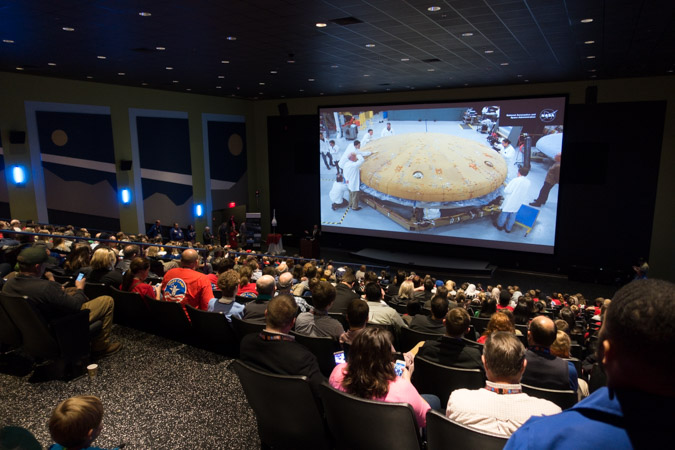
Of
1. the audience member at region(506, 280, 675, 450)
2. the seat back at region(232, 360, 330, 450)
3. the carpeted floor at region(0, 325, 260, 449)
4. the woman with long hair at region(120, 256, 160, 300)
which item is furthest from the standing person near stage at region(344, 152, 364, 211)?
the audience member at region(506, 280, 675, 450)

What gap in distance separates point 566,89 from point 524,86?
1105 mm

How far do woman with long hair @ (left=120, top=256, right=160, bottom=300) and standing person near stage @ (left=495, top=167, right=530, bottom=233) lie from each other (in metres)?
11.2

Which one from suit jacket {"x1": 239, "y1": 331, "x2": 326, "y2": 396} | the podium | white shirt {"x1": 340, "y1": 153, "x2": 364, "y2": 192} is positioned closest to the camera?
suit jacket {"x1": 239, "y1": 331, "x2": 326, "y2": 396}

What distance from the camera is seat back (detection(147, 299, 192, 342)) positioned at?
3869 mm

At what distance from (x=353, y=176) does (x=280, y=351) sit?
1328 cm

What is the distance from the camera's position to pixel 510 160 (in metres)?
12.9

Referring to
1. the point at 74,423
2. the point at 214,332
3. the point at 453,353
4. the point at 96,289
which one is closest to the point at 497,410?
the point at 453,353

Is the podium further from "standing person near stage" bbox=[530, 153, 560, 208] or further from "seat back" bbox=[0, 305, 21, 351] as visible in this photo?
"seat back" bbox=[0, 305, 21, 351]

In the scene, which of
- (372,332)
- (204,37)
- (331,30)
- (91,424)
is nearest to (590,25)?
(331,30)

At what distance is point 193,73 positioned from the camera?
35.2 ft

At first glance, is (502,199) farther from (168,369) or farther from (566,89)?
(168,369)

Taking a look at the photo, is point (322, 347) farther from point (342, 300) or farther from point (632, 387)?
point (632, 387)

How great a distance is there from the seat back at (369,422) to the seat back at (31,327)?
2238 mm

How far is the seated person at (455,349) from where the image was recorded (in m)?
2.94
